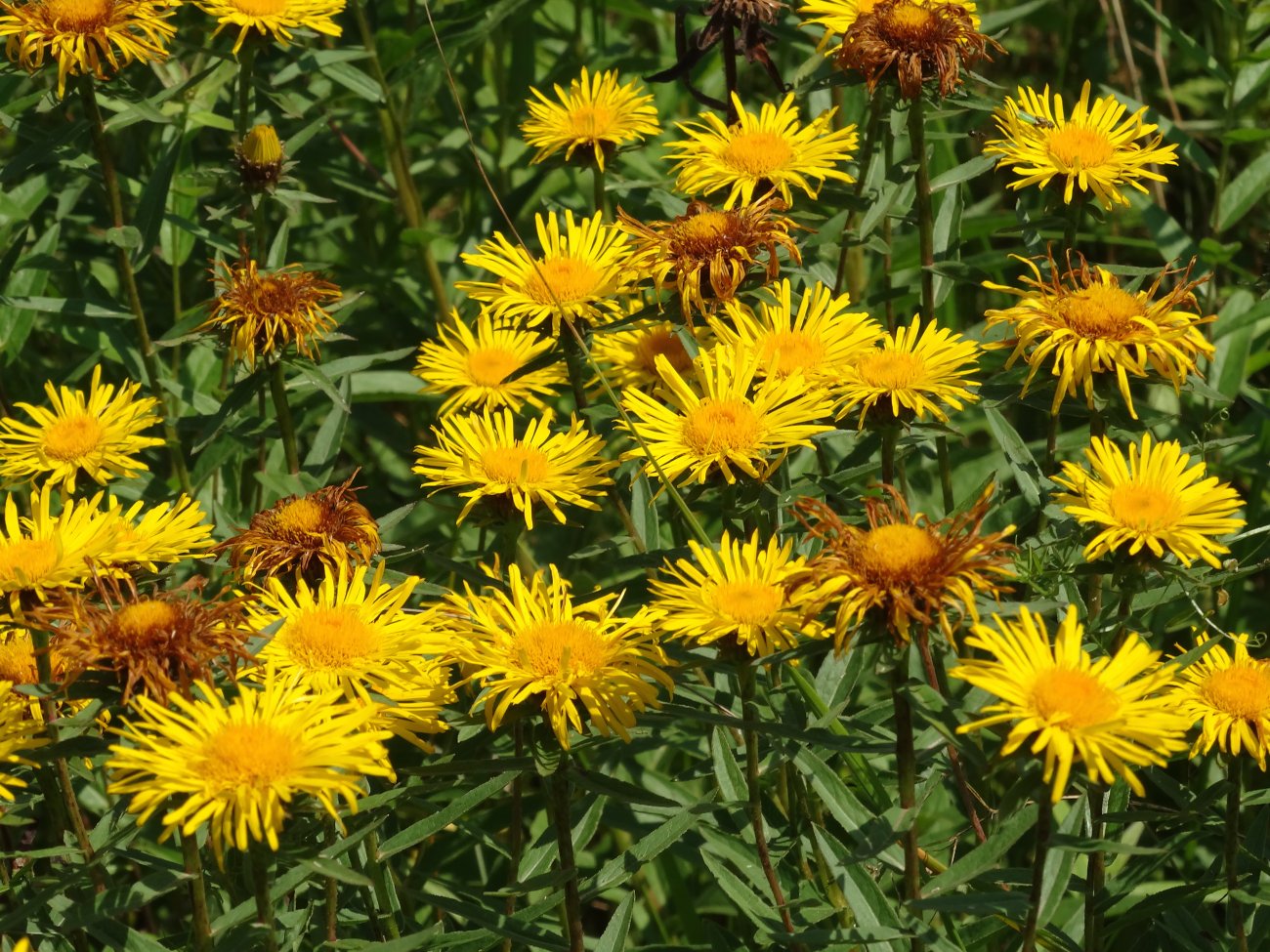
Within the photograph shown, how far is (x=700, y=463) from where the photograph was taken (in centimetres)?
214

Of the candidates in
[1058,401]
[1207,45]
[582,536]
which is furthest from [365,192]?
[1207,45]

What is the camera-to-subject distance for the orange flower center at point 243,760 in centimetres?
164

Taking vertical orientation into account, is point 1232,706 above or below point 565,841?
above

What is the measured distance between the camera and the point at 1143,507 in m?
2.02

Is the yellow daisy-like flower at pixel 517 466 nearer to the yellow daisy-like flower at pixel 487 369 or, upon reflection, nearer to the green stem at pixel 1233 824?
the yellow daisy-like flower at pixel 487 369

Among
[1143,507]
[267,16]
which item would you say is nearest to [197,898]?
[1143,507]

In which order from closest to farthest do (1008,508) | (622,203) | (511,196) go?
(1008,508) < (622,203) < (511,196)

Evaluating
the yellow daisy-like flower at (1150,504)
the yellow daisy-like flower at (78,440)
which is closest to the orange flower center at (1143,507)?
the yellow daisy-like flower at (1150,504)

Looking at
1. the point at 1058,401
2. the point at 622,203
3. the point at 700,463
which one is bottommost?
the point at 700,463

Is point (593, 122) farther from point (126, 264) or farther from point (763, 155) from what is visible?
point (126, 264)

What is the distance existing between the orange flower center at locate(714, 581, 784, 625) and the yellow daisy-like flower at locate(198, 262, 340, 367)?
40.1 inches

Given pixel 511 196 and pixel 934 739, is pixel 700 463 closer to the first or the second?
pixel 934 739

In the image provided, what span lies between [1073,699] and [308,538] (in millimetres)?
1132

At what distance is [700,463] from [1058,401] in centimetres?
54
